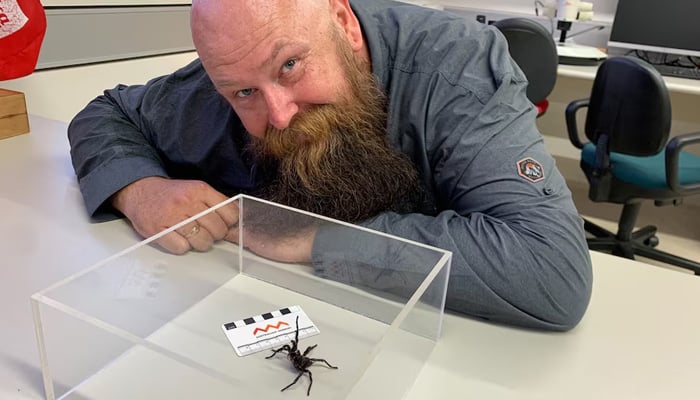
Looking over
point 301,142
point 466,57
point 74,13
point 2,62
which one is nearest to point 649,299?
point 466,57

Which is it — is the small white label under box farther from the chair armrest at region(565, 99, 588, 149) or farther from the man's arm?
the chair armrest at region(565, 99, 588, 149)

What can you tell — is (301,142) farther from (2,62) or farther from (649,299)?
(2,62)

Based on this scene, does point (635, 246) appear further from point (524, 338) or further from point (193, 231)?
point (193, 231)

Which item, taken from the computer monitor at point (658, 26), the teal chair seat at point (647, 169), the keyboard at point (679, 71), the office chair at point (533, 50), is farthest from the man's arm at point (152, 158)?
the computer monitor at point (658, 26)

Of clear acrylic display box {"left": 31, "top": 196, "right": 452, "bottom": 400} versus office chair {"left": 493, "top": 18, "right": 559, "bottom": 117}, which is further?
office chair {"left": 493, "top": 18, "right": 559, "bottom": 117}

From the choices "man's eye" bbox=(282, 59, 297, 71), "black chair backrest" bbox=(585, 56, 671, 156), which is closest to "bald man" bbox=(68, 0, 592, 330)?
"man's eye" bbox=(282, 59, 297, 71)

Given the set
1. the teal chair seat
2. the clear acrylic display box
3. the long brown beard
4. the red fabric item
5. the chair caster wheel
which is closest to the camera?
the clear acrylic display box

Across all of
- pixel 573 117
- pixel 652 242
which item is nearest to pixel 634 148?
pixel 573 117
